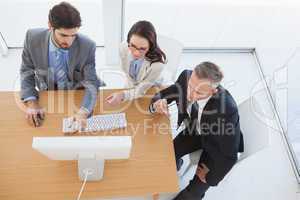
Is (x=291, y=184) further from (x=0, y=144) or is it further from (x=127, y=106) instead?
(x=0, y=144)

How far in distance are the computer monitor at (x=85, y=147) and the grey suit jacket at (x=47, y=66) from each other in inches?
18.1

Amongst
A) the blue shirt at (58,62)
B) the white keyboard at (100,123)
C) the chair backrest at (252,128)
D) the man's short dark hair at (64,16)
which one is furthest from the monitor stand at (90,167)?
the chair backrest at (252,128)

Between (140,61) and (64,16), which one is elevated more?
(64,16)

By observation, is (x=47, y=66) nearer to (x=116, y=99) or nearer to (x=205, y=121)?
(x=116, y=99)

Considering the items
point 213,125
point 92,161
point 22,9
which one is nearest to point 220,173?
point 213,125

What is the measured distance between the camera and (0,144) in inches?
68.3

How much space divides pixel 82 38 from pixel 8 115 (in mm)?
626

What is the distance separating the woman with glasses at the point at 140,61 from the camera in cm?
182

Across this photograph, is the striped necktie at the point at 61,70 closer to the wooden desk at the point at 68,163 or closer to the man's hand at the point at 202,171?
the wooden desk at the point at 68,163

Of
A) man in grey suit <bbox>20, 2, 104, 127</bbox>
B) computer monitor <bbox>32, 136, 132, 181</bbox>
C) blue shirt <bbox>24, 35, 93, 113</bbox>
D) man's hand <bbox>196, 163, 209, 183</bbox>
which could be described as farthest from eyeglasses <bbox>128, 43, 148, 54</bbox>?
man's hand <bbox>196, 163, 209, 183</bbox>

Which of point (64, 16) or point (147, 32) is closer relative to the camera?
point (64, 16)

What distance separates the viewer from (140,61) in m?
2.04

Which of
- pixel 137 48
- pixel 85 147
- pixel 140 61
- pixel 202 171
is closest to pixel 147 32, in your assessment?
pixel 137 48

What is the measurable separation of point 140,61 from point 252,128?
0.80 meters
